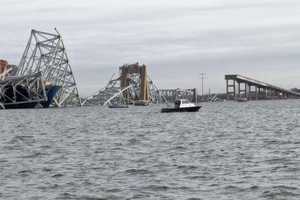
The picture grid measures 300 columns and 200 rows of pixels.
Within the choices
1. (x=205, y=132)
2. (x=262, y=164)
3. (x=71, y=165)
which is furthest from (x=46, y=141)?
(x=262, y=164)

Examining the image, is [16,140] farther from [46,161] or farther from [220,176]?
[220,176]

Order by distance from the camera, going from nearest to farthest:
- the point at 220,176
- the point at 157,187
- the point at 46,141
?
the point at 157,187, the point at 220,176, the point at 46,141

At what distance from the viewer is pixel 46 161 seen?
4594 centimetres

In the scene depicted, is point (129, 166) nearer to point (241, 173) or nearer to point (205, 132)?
point (241, 173)

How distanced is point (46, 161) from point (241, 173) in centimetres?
1304

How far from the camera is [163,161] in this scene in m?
44.2

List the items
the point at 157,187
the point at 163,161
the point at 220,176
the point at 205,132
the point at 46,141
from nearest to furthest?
the point at 157,187 < the point at 220,176 < the point at 163,161 < the point at 46,141 < the point at 205,132

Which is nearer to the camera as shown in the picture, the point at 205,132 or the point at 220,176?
the point at 220,176

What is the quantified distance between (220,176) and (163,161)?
7469 mm

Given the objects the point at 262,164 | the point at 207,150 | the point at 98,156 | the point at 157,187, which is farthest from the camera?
the point at 207,150

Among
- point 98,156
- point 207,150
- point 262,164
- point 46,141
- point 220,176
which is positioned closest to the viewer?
point 220,176

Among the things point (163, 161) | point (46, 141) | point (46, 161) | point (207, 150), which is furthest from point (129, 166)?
point (46, 141)

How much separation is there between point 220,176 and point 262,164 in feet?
16.0

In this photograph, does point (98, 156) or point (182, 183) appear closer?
point (182, 183)
